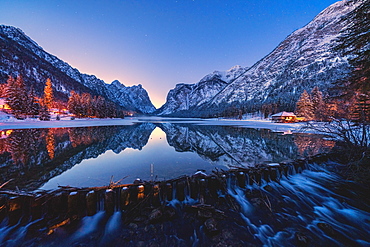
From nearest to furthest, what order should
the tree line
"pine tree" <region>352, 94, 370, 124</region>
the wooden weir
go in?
the wooden weir < "pine tree" <region>352, 94, 370, 124</region> < the tree line

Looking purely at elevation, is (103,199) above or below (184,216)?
above

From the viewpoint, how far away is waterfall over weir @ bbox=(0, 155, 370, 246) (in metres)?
3.11

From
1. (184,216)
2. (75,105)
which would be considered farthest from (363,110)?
(75,105)

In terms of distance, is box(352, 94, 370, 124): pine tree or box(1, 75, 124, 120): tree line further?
box(1, 75, 124, 120): tree line

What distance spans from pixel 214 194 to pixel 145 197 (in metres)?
2.30

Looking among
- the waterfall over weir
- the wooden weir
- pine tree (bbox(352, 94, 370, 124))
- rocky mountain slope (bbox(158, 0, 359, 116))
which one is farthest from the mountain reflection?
rocky mountain slope (bbox(158, 0, 359, 116))

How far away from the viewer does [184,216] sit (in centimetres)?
386

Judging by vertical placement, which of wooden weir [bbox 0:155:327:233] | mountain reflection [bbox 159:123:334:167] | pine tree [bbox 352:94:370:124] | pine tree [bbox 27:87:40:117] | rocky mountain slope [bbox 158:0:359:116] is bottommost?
mountain reflection [bbox 159:123:334:167]

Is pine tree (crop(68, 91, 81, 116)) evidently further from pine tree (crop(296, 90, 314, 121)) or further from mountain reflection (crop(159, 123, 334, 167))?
pine tree (crop(296, 90, 314, 121))

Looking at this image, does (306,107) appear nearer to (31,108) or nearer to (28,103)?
(28,103)

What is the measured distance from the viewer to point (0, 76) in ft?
352

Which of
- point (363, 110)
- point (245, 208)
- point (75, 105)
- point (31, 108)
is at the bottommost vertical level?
point (245, 208)

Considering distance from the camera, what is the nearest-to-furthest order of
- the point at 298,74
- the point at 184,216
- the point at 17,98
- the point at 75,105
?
the point at 184,216 < the point at 17,98 < the point at 75,105 < the point at 298,74

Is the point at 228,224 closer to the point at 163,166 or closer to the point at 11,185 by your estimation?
the point at 163,166
